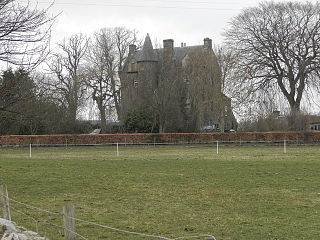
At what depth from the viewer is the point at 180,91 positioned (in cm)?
6150

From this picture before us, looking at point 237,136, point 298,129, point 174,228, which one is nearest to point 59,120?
point 237,136

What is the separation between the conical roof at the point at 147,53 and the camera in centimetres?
6919

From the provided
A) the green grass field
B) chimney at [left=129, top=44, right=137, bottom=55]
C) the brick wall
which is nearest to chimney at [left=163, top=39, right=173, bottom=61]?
chimney at [left=129, top=44, right=137, bottom=55]

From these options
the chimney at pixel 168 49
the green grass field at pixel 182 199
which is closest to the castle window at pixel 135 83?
the chimney at pixel 168 49

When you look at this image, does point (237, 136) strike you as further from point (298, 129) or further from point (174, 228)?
point (174, 228)

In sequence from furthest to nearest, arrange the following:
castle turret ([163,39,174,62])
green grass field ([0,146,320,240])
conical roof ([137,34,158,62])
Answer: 1. conical roof ([137,34,158,62])
2. castle turret ([163,39,174,62])
3. green grass field ([0,146,320,240])

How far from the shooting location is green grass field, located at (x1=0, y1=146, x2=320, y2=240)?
892cm

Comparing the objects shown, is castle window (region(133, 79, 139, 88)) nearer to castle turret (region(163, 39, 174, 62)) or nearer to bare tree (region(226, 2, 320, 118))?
castle turret (region(163, 39, 174, 62))

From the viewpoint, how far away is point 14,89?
14.2 meters

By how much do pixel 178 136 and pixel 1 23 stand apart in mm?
36837

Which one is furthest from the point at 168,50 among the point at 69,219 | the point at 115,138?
the point at 69,219

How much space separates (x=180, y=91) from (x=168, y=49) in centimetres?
940

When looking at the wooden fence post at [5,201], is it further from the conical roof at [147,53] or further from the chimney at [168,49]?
→ the conical roof at [147,53]

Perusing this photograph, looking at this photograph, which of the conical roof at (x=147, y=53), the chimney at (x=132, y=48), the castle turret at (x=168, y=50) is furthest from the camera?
the chimney at (x=132, y=48)
